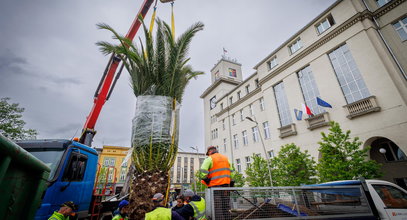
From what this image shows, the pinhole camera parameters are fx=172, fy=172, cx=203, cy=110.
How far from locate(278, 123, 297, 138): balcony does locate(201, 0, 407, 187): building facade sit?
1.4 inches

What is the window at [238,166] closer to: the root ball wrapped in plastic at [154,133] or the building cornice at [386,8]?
the building cornice at [386,8]

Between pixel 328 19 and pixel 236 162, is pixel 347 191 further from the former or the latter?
pixel 236 162

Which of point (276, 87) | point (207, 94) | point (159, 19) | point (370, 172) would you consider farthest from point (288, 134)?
point (207, 94)

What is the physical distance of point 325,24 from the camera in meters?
16.8

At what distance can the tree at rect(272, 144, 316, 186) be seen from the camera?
14.2m

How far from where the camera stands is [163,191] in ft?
14.3

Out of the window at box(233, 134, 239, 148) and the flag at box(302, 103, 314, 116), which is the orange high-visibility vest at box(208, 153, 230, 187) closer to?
the flag at box(302, 103, 314, 116)

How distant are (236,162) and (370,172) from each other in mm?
17168

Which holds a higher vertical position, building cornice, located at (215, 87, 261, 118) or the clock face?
the clock face

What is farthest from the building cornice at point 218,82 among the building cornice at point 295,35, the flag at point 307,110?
the flag at point 307,110

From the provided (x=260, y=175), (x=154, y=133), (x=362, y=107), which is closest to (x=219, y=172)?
(x=154, y=133)

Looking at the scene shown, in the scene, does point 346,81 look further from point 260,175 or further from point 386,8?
point 260,175

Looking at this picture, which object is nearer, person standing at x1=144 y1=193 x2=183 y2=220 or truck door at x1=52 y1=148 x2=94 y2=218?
person standing at x1=144 y1=193 x2=183 y2=220

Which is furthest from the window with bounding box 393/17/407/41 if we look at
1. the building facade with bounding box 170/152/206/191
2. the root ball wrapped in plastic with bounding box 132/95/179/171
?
the building facade with bounding box 170/152/206/191
